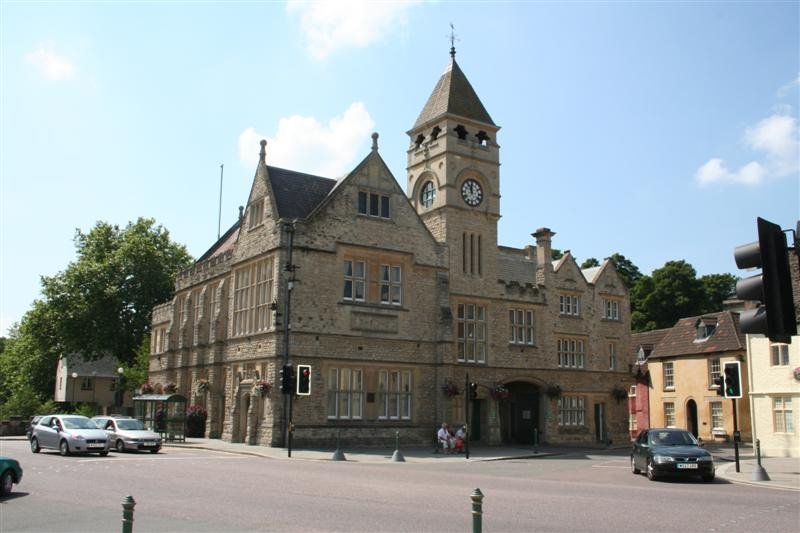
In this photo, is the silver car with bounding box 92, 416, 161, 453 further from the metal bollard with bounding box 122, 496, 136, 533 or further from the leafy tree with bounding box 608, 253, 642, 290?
the leafy tree with bounding box 608, 253, 642, 290

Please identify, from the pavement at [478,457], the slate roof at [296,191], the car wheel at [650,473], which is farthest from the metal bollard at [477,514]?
the slate roof at [296,191]

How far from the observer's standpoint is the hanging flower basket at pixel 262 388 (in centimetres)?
3266

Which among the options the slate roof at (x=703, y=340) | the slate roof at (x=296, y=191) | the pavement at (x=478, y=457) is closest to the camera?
the pavement at (x=478, y=457)

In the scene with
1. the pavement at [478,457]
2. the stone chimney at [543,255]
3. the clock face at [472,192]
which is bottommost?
the pavement at [478,457]

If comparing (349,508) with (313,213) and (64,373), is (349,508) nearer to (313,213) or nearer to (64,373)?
(313,213)

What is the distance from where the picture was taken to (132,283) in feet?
191

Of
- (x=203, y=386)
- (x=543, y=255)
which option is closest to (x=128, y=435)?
(x=203, y=386)

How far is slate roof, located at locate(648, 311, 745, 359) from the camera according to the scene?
1869 inches

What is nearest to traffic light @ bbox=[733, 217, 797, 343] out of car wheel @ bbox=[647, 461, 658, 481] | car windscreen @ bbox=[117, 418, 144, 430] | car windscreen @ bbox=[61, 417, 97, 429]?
car wheel @ bbox=[647, 461, 658, 481]

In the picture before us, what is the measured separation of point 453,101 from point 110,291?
30899 millimetres

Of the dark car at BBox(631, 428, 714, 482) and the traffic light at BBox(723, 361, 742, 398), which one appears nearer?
the dark car at BBox(631, 428, 714, 482)

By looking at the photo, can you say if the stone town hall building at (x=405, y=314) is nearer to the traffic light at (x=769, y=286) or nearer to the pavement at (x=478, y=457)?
the pavement at (x=478, y=457)

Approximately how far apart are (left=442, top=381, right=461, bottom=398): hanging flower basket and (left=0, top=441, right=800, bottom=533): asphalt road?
1248 centimetres

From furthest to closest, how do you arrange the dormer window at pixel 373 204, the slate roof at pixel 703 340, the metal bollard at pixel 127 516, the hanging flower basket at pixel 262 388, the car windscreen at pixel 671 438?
the slate roof at pixel 703 340
the dormer window at pixel 373 204
the hanging flower basket at pixel 262 388
the car windscreen at pixel 671 438
the metal bollard at pixel 127 516
